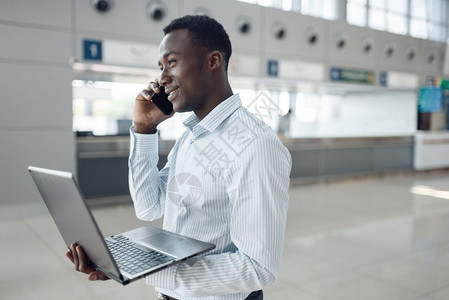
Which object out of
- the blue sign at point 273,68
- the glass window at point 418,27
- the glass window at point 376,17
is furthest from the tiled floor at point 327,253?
the glass window at point 418,27

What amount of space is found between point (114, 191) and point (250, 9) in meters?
4.06

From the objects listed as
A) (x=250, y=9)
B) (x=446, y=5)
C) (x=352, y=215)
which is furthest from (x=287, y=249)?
(x=446, y=5)

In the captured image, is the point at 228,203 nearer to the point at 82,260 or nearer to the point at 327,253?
the point at 82,260

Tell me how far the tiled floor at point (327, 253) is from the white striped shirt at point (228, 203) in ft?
6.48

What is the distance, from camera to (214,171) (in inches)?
41.2

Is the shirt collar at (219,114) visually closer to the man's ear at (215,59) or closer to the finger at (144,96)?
the man's ear at (215,59)

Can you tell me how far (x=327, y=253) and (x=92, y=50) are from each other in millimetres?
4127

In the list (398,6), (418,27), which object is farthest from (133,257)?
(418,27)

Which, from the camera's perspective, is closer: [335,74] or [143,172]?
[143,172]

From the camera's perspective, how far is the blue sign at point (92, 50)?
5566 millimetres

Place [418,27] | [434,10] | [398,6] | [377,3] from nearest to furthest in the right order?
1. [377,3]
2. [398,6]
3. [418,27]
4. [434,10]

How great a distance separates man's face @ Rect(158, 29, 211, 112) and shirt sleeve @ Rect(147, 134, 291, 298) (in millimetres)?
247

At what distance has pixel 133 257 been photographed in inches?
36.9

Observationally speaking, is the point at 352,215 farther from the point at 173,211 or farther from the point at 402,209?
the point at 173,211
